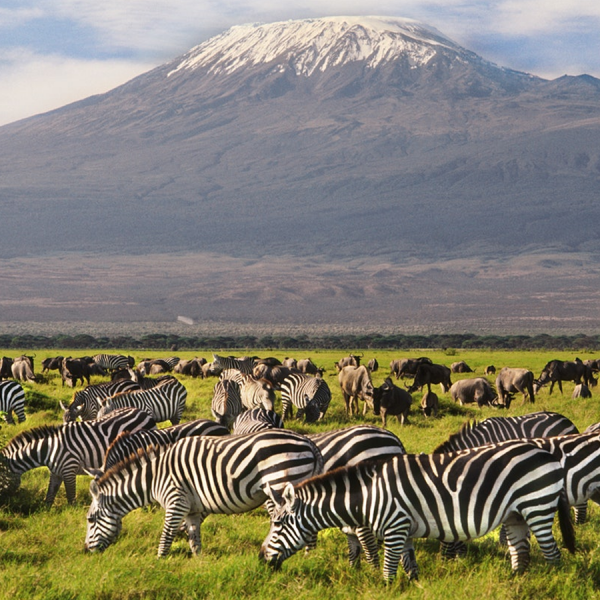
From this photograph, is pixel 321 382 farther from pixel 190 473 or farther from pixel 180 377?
pixel 180 377

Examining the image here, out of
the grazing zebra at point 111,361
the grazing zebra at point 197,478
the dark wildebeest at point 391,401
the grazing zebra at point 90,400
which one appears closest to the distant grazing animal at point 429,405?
the dark wildebeest at point 391,401

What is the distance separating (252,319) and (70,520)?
180 metres

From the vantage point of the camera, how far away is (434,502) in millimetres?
8977

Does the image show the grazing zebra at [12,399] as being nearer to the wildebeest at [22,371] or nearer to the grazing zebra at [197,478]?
the grazing zebra at [197,478]

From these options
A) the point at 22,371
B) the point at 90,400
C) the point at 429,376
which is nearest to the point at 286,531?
the point at 90,400

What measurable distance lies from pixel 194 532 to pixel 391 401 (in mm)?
13441

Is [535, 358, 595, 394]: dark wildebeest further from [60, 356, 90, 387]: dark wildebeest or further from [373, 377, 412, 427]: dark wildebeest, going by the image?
[60, 356, 90, 387]: dark wildebeest

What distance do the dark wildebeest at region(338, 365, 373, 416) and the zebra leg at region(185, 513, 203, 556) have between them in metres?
14.0

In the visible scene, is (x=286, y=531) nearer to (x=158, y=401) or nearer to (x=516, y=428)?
(x=516, y=428)

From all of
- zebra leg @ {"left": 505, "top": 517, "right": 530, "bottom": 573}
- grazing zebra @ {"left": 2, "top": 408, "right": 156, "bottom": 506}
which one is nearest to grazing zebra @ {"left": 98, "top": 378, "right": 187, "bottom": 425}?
grazing zebra @ {"left": 2, "top": 408, "right": 156, "bottom": 506}

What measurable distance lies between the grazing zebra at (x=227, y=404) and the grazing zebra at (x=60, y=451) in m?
6.39

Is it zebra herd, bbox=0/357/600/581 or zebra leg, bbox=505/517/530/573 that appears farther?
zebra leg, bbox=505/517/530/573

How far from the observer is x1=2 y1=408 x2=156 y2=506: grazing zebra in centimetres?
1329

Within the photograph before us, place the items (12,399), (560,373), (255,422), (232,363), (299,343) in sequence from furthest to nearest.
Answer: (299,343) < (232,363) < (560,373) < (12,399) < (255,422)
